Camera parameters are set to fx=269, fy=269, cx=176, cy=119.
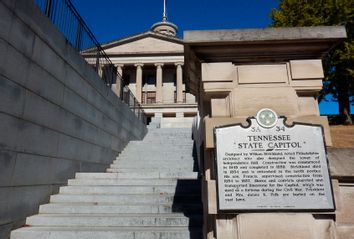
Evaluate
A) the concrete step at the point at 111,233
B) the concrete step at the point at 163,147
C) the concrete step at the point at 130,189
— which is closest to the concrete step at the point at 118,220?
the concrete step at the point at 111,233

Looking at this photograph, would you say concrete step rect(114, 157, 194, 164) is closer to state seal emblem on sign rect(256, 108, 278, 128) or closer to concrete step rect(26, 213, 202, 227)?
concrete step rect(26, 213, 202, 227)

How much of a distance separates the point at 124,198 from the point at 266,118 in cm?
357

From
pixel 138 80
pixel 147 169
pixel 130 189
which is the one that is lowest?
pixel 130 189

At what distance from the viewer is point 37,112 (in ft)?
17.5

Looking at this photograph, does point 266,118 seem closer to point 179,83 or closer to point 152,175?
point 152,175

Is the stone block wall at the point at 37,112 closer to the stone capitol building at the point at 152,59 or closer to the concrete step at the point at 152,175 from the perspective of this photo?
the concrete step at the point at 152,175

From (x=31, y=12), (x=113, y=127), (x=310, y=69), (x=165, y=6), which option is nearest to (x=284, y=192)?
(x=310, y=69)

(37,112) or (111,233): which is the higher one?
(37,112)

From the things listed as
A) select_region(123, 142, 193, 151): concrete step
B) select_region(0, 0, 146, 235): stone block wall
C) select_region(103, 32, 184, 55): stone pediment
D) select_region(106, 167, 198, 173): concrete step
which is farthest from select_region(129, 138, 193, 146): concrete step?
select_region(103, 32, 184, 55): stone pediment

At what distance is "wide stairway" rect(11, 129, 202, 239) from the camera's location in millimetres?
4344

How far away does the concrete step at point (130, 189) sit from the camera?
5855 millimetres

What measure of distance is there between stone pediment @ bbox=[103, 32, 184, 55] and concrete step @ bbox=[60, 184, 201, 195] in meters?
40.3

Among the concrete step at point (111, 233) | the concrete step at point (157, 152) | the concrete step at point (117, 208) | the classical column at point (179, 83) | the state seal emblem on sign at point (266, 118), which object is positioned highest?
the classical column at point (179, 83)

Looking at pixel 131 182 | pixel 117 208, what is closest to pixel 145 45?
pixel 131 182
